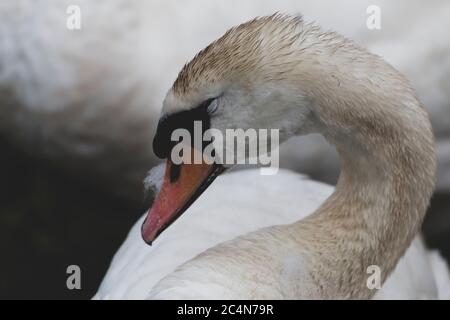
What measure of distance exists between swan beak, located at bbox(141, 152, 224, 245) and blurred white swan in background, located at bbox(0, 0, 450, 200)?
1017 millimetres

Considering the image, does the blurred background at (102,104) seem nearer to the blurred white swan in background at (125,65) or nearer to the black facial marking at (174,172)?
the blurred white swan in background at (125,65)

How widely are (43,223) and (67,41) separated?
0.70m

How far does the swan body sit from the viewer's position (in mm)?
2514

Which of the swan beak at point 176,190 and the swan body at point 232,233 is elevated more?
the swan beak at point 176,190

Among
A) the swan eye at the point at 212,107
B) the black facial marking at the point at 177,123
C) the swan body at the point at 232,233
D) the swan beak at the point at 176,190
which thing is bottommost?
the swan body at the point at 232,233

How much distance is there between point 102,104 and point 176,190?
47.5 inches

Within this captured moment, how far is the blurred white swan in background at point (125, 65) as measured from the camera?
10.2 ft

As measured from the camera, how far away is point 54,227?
12.1 ft

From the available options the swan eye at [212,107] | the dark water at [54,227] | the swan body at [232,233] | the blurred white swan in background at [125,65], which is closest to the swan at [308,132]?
the swan eye at [212,107]

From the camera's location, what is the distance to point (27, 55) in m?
3.36

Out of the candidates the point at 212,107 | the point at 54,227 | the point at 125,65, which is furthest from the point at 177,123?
the point at 54,227

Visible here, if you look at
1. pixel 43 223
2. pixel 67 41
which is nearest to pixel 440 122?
pixel 67 41

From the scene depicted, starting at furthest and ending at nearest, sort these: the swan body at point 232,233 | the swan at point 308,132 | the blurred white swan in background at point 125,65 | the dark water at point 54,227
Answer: the dark water at point 54,227 < the blurred white swan in background at point 125,65 < the swan body at point 232,233 < the swan at point 308,132

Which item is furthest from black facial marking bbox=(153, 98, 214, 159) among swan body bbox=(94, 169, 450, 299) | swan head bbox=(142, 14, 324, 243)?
swan body bbox=(94, 169, 450, 299)
